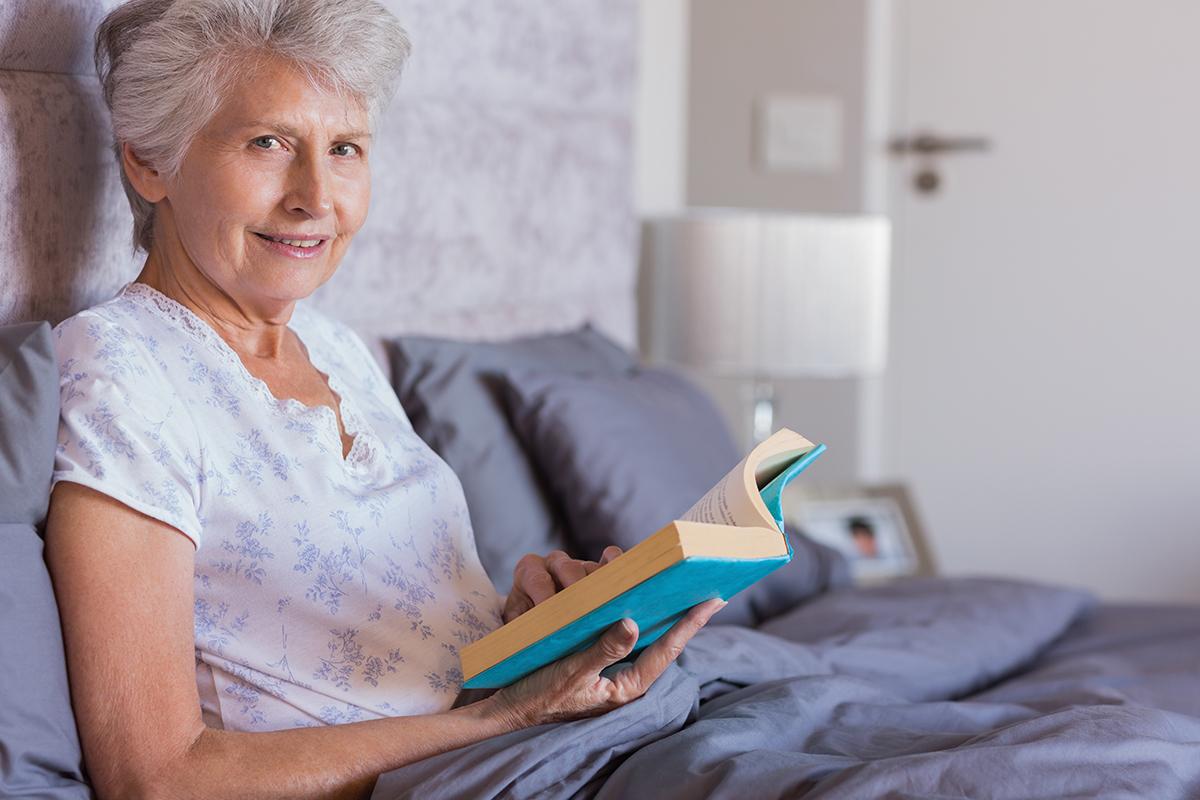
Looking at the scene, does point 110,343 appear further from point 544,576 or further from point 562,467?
point 562,467

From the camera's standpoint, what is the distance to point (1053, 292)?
4023 mm

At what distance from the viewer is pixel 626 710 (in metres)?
1.35

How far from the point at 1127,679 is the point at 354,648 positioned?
1073mm

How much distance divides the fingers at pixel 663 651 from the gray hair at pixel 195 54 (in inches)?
27.2

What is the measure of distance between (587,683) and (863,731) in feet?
1.09

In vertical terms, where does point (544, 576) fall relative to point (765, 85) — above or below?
below

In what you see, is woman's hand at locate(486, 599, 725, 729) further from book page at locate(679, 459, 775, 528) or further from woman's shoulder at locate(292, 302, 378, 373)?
woman's shoulder at locate(292, 302, 378, 373)

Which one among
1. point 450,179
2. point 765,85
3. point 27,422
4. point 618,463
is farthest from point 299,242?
point 765,85

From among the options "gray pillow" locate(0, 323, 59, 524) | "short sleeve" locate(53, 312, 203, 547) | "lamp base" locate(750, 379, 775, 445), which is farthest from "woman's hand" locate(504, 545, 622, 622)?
"lamp base" locate(750, 379, 775, 445)

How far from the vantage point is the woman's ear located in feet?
5.03

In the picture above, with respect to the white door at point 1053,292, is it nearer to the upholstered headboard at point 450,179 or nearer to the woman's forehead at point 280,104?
the upholstered headboard at point 450,179

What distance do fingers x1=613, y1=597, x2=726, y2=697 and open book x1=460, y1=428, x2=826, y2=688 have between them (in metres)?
0.01

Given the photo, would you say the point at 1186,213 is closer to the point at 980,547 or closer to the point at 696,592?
the point at 980,547

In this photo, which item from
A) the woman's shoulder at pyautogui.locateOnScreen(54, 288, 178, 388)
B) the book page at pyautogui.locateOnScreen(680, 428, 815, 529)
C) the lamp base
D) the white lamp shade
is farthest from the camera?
the lamp base
